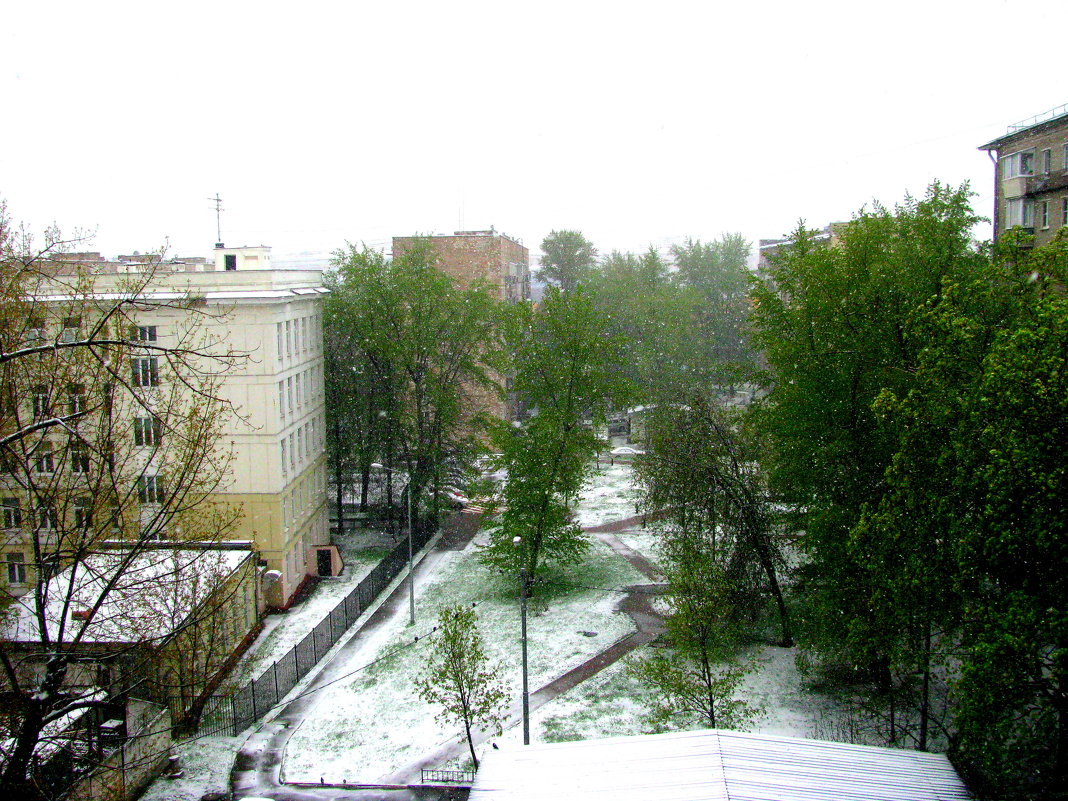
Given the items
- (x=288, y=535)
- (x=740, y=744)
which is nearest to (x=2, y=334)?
(x=740, y=744)

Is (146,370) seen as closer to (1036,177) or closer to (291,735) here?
(291,735)

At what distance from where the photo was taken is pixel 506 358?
3117 centimetres

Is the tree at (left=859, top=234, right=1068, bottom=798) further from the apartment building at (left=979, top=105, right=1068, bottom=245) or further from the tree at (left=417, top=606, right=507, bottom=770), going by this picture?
the apartment building at (left=979, top=105, right=1068, bottom=245)

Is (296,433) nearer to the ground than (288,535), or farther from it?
farther from it

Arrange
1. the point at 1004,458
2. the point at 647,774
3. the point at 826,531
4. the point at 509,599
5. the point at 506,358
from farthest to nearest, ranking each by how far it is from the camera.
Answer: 1. the point at 506,358
2. the point at 509,599
3. the point at 826,531
4. the point at 647,774
5. the point at 1004,458

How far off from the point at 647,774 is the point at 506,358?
21.1 meters

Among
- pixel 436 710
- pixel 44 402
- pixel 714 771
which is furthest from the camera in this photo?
pixel 436 710

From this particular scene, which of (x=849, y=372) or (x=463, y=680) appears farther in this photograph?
(x=849, y=372)

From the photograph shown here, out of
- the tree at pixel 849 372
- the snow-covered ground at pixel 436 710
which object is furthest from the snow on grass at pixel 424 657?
the tree at pixel 849 372

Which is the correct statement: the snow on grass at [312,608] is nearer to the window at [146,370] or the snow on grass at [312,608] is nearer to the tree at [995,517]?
the window at [146,370]

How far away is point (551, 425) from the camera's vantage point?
2647 centimetres

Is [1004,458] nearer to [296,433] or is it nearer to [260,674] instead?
[260,674]

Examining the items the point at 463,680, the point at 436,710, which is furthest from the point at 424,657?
the point at 463,680

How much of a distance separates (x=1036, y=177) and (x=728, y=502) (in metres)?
14.8
